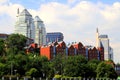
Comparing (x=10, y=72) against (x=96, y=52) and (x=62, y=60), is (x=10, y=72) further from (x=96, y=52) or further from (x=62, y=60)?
(x=96, y=52)

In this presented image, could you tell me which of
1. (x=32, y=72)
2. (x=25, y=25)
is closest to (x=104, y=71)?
(x=32, y=72)

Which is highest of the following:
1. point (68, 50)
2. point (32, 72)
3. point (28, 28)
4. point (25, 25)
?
point (25, 25)

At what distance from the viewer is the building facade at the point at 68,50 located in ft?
372

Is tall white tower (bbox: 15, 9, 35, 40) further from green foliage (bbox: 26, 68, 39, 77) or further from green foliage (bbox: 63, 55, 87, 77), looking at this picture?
green foliage (bbox: 26, 68, 39, 77)

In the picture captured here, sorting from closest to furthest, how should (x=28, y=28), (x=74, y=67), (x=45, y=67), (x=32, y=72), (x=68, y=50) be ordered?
(x=32, y=72), (x=45, y=67), (x=74, y=67), (x=68, y=50), (x=28, y=28)

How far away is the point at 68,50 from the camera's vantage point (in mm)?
117625

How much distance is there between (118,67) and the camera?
13600 centimetres

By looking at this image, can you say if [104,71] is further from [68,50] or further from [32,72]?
[68,50]

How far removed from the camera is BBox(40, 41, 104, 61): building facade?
113250mm

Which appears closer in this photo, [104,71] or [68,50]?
[104,71]

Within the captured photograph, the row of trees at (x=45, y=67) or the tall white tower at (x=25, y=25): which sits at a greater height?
the tall white tower at (x=25, y=25)

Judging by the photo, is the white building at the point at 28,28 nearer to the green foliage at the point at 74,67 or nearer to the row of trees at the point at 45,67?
the row of trees at the point at 45,67

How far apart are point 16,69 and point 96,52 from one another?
181 feet

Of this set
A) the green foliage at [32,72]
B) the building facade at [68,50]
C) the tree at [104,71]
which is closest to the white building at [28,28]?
the building facade at [68,50]
